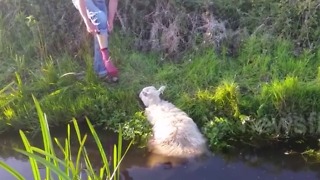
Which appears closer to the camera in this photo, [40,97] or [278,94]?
→ [278,94]

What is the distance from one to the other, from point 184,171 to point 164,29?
6.91ft

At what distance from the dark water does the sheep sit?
76 mm

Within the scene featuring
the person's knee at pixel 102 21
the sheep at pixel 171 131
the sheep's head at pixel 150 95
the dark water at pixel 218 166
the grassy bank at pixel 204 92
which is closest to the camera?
the dark water at pixel 218 166

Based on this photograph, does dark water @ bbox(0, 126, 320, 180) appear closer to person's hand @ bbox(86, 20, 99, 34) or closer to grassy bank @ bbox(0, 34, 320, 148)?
grassy bank @ bbox(0, 34, 320, 148)

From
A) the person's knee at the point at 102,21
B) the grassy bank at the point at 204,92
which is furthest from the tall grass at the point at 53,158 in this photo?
the person's knee at the point at 102,21

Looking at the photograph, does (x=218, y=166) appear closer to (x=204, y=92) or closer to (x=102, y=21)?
(x=204, y=92)

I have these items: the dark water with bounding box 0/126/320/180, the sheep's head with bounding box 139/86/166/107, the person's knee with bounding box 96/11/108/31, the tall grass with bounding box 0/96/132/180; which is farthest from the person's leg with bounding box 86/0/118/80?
the tall grass with bounding box 0/96/132/180

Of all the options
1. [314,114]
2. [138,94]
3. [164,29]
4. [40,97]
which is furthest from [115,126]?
[314,114]

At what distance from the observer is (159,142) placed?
15.0 feet

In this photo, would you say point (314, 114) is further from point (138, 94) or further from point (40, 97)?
point (40, 97)

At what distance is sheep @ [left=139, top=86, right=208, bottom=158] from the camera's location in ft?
14.5

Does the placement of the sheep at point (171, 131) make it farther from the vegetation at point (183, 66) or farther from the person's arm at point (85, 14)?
the person's arm at point (85, 14)

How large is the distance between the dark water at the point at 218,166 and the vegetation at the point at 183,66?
0.62 feet

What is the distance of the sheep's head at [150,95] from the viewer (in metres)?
5.04
